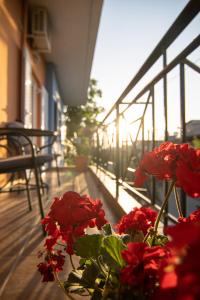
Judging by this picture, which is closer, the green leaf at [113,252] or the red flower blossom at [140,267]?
the red flower blossom at [140,267]

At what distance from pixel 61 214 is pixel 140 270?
0.24 metres

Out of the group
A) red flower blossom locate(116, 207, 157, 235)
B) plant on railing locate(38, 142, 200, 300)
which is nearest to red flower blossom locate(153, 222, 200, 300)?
plant on railing locate(38, 142, 200, 300)

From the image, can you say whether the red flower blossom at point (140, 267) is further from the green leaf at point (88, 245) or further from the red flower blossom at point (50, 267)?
the red flower blossom at point (50, 267)

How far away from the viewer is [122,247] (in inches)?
23.0

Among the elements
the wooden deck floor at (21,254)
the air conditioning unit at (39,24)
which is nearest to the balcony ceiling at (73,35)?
the air conditioning unit at (39,24)

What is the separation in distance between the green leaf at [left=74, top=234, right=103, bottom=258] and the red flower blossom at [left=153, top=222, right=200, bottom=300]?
1.06 ft

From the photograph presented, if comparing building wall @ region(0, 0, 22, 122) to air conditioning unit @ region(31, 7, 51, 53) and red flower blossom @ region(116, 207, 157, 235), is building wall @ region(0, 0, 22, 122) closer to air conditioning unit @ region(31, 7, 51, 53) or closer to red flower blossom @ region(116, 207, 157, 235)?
air conditioning unit @ region(31, 7, 51, 53)

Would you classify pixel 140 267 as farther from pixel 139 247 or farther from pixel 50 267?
pixel 50 267

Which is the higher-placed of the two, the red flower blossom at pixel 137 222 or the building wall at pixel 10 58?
the building wall at pixel 10 58

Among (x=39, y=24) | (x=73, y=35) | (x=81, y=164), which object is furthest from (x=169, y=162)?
(x=81, y=164)

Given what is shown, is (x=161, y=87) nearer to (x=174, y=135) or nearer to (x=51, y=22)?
(x=174, y=135)

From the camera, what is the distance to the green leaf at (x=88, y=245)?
63 centimetres

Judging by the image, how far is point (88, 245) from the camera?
2.08 ft

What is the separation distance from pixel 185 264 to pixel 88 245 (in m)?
0.36
